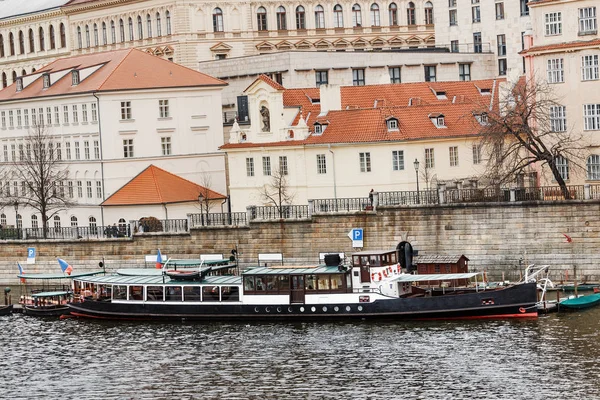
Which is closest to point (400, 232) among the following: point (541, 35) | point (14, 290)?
point (541, 35)

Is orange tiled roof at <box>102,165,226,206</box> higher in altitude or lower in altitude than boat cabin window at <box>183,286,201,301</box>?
higher

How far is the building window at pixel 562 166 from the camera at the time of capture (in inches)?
4040

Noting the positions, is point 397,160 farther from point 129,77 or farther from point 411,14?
point 411,14

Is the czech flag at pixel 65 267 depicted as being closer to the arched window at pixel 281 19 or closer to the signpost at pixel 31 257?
the signpost at pixel 31 257

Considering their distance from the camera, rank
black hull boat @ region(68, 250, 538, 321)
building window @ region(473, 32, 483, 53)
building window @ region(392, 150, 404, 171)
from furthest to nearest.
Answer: building window @ region(473, 32, 483, 53) < building window @ region(392, 150, 404, 171) < black hull boat @ region(68, 250, 538, 321)

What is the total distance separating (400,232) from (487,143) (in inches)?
287

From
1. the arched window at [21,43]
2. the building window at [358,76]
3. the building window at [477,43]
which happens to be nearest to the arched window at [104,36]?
the arched window at [21,43]

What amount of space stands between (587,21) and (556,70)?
11.3 feet

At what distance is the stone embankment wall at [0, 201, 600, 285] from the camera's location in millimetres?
96375

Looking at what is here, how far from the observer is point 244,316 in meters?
94.2

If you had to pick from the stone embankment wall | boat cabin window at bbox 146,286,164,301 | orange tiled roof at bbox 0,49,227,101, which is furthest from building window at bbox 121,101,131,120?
boat cabin window at bbox 146,286,164,301

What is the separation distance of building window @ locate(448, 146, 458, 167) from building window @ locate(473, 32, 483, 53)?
44506 millimetres

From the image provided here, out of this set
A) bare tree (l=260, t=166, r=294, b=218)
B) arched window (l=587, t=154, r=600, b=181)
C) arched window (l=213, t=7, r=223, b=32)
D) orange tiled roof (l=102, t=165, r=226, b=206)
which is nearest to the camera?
arched window (l=587, t=154, r=600, b=181)

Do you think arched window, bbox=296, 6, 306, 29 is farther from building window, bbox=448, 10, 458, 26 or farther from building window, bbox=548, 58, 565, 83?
building window, bbox=548, 58, 565, 83
